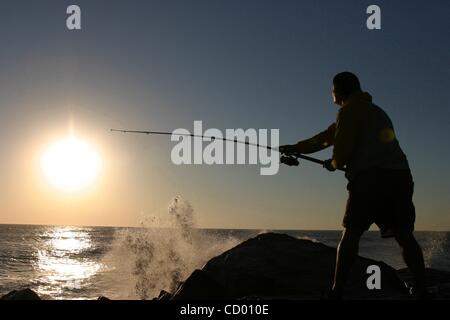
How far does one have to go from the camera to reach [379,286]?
7129 millimetres

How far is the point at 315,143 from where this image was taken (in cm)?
531


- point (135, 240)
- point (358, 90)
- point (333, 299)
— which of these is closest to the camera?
point (333, 299)

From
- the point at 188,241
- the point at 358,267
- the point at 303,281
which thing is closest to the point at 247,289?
the point at 303,281

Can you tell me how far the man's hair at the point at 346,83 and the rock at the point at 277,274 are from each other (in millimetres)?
2977

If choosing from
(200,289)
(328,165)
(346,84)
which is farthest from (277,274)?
(346,84)

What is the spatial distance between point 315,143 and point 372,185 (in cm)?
107

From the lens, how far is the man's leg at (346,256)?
4438 mm

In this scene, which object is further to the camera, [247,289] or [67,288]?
[67,288]

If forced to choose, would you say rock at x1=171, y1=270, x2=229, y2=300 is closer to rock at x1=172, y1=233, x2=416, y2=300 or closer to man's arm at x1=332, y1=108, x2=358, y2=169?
rock at x1=172, y1=233, x2=416, y2=300

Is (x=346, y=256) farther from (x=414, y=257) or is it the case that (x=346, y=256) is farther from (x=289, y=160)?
(x=289, y=160)

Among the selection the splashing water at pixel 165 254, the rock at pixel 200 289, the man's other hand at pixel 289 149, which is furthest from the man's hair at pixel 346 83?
the splashing water at pixel 165 254
